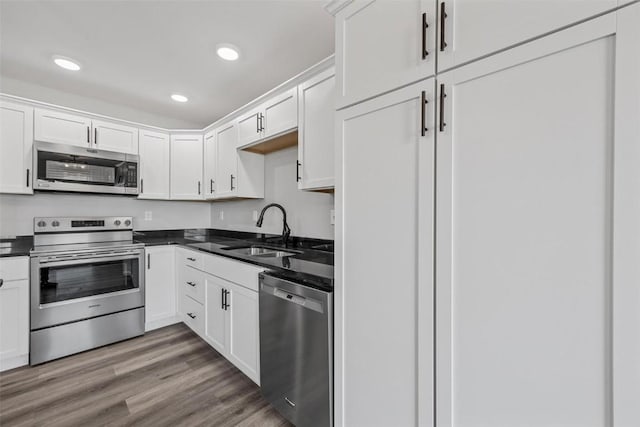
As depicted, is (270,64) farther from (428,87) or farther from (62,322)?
(62,322)

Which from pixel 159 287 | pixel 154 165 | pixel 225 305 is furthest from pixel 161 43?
pixel 159 287

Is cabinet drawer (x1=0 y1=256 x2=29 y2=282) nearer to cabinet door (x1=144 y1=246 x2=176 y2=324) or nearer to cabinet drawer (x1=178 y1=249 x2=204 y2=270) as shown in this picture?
cabinet door (x1=144 y1=246 x2=176 y2=324)

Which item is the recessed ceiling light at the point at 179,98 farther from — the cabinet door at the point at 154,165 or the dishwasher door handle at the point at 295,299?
the dishwasher door handle at the point at 295,299

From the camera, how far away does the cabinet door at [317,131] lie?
5.76ft

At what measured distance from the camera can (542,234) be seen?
75 centimetres

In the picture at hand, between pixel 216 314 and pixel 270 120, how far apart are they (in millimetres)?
1657

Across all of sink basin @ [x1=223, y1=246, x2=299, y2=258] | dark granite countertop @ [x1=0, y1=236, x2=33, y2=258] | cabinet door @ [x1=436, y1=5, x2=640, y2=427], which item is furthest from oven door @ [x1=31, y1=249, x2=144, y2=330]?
cabinet door @ [x1=436, y1=5, x2=640, y2=427]

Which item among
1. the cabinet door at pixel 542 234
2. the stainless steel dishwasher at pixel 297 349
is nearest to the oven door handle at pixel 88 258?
the stainless steel dishwasher at pixel 297 349

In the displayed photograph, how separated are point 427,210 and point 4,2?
273cm

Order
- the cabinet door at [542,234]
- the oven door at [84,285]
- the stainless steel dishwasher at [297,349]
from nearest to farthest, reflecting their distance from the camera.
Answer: the cabinet door at [542,234], the stainless steel dishwasher at [297,349], the oven door at [84,285]

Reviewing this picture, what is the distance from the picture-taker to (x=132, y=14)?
177 cm

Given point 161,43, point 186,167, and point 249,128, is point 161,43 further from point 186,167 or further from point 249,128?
point 186,167

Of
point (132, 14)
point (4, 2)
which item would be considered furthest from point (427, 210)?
point (4, 2)

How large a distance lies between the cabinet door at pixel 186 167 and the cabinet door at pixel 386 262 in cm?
257
